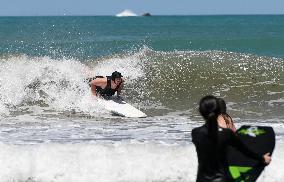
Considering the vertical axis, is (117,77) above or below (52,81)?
above

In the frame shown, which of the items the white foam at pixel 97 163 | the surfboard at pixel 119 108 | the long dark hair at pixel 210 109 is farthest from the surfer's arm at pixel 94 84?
the long dark hair at pixel 210 109

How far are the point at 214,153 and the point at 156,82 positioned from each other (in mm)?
11890

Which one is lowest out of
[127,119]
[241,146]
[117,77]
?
[127,119]

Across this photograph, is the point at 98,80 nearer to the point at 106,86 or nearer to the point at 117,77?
Result: the point at 106,86

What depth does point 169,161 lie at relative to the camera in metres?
7.19

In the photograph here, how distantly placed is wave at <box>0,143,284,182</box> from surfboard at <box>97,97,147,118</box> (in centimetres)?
373

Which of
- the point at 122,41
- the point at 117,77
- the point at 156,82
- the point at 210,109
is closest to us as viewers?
the point at 210,109

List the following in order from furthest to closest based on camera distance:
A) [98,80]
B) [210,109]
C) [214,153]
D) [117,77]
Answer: [98,80] → [117,77] → [214,153] → [210,109]

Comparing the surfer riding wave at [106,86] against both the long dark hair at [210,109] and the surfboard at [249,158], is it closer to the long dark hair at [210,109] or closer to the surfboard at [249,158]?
the surfboard at [249,158]

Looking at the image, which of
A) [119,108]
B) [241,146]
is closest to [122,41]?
[119,108]

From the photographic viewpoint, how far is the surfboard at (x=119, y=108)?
11.3 metres

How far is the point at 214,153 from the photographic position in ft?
14.1

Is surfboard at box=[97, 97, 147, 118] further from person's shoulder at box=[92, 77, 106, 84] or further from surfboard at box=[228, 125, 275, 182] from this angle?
surfboard at box=[228, 125, 275, 182]

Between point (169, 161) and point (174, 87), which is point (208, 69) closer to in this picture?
point (174, 87)
